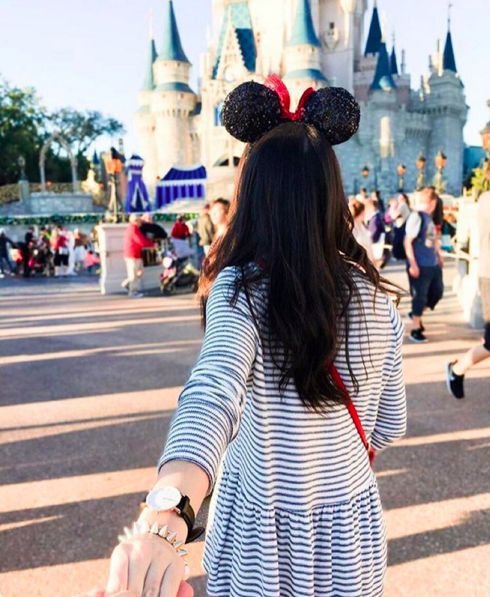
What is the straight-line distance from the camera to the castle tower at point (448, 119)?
42875mm

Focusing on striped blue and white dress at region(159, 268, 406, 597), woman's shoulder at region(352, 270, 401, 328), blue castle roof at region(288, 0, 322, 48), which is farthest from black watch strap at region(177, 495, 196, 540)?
blue castle roof at region(288, 0, 322, 48)

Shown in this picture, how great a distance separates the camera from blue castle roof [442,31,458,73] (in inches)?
1784

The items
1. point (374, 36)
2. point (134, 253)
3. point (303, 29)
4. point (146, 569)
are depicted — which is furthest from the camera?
point (374, 36)

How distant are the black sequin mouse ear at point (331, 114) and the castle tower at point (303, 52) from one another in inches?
1615

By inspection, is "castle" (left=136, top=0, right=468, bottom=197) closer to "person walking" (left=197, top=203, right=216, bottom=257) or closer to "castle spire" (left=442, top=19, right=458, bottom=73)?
"castle spire" (left=442, top=19, right=458, bottom=73)

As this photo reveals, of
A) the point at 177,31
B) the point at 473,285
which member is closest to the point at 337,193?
the point at 473,285

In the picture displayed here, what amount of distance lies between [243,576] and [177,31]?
49.7 metres

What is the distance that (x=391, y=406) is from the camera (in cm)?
137

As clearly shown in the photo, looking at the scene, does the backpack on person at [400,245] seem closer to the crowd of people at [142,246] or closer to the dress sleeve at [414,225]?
the dress sleeve at [414,225]

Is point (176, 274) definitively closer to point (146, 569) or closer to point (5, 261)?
point (5, 261)

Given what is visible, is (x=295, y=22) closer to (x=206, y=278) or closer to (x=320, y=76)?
(x=320, y=76)

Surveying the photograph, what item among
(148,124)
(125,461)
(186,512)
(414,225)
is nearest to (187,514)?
(186,512)

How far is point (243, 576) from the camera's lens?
45.5 inches

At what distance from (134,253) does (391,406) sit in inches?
328
